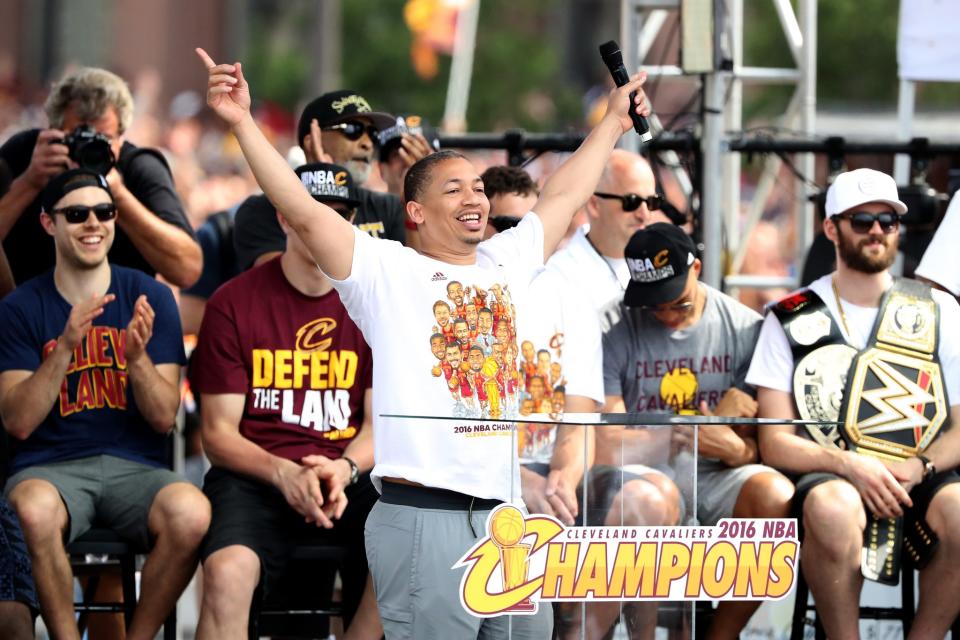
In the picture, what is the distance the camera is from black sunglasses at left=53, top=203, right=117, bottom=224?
5.93 metres

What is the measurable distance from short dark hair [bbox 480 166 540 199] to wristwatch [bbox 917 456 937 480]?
1.95m

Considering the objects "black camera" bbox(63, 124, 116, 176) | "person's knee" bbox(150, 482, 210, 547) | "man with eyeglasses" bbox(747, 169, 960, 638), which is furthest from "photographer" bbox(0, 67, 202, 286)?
"man with eyeglasses" bbox(747, 169, 960, 638)

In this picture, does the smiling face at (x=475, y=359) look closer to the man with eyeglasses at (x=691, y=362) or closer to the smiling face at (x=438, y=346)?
the smiling face at (x=438, y=346)

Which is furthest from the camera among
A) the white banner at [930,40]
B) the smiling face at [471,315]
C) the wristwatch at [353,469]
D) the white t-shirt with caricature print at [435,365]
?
the white banner at [930,40]

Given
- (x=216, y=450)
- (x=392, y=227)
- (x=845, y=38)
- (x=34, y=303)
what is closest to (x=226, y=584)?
(x=216, y=450)

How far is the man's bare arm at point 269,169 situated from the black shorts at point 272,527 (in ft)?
4.40

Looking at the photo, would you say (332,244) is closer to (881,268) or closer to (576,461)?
(576,461)

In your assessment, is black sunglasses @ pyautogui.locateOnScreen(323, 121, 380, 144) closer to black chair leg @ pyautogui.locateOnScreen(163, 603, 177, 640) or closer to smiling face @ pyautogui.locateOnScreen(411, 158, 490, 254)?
smiling face @ pyautogui.locateOnScreen(411, 158, 490, 254)

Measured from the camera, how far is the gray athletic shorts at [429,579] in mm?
4680

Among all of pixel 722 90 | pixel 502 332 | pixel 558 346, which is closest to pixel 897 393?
pixel 558 346

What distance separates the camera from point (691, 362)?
610cm

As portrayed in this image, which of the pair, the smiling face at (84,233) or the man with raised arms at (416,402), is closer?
the man with raised arms at (416,402)

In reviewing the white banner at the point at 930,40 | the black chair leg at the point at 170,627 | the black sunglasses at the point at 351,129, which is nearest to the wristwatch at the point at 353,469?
the black chair leg at the point at 170,627

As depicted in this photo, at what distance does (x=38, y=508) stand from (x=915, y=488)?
3129mm
